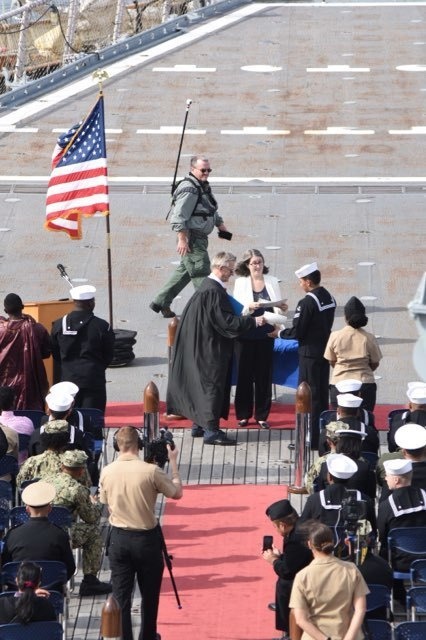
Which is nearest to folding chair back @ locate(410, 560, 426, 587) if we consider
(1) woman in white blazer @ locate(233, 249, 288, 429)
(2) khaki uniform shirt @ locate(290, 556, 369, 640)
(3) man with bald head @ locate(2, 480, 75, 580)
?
(2) khaki uniform shirt @ locate(290, 556, 369, 640)

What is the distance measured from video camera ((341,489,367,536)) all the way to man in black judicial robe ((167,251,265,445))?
4.16 meters

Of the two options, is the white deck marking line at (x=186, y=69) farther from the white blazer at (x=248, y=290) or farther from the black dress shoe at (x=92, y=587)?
the black dress shoe at (x=92, y=587)

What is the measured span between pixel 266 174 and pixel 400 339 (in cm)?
737

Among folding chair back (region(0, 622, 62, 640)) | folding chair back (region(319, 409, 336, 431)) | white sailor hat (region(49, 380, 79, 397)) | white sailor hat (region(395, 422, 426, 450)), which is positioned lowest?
folding chair back (region(0, 622, 62, 640))

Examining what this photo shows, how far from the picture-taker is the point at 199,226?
17344 millimetres

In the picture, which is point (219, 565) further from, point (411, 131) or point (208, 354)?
point (411, 131)

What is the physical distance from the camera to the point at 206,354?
15.0 metres

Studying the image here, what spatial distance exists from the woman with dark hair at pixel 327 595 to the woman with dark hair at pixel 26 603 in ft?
5.06

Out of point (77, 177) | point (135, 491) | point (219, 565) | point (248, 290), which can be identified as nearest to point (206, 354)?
point (248, 290)

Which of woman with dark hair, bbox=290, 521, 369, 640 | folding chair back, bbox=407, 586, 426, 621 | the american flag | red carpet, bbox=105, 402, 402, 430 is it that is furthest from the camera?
the american flag

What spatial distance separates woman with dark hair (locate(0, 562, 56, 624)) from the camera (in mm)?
9250

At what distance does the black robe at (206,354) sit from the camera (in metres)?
14.7

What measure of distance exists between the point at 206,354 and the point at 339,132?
12920 mm

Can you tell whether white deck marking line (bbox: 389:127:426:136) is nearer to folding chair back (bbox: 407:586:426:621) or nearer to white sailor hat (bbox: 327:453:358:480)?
white sailor hat (bbox: 327:453:358:480)
